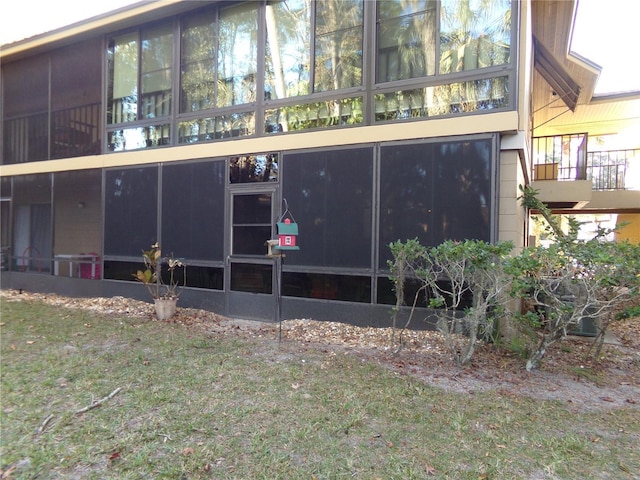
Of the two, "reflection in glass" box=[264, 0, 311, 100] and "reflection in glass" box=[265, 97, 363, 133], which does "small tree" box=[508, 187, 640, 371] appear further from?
"reflection in glass" box=[264, 0, 311, 100]

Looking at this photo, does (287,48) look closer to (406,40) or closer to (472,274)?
(406,40)

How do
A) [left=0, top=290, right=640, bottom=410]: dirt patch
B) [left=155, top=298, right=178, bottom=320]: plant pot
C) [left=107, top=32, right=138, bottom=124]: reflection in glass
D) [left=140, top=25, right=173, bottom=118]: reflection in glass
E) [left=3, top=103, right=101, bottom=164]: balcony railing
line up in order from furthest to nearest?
[left=3, top=103, right=101, bottom=164]: balcony railing, [left=107, top=32, right=138, bottom=124]: reflection in glass, [left=140, top=25, right=173, bottom=118]: reflection in glass, [left=155, top=298, right=178, bottom=320]: plant pot, [left=0, top=290, right=640, bottom=410]: dirt patch

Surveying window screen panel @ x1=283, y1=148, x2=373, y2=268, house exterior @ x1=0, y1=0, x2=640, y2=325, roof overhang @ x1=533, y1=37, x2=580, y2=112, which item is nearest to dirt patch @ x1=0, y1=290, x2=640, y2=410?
house exterior @ x1=0, y1=0, x2=640, y2=325

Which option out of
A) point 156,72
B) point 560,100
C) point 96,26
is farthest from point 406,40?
point 560,100

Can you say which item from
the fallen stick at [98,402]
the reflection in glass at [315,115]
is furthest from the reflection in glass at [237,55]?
the fallen stick at [98,402]

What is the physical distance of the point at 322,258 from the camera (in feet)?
20.6

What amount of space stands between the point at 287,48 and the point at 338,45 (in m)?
0.97

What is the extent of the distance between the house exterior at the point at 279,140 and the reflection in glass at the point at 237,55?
30 millimetres

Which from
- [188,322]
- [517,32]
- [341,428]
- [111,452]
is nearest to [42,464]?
[111,452]

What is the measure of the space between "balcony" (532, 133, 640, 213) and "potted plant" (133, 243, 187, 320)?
25.2ft

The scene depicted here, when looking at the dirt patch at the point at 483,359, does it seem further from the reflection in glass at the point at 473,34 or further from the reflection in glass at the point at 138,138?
the reflection in glass at the point at 473,34

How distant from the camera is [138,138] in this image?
8.24 meters

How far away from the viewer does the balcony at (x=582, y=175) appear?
8852mm

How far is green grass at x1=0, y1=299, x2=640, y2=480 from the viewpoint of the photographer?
2.60 meters
